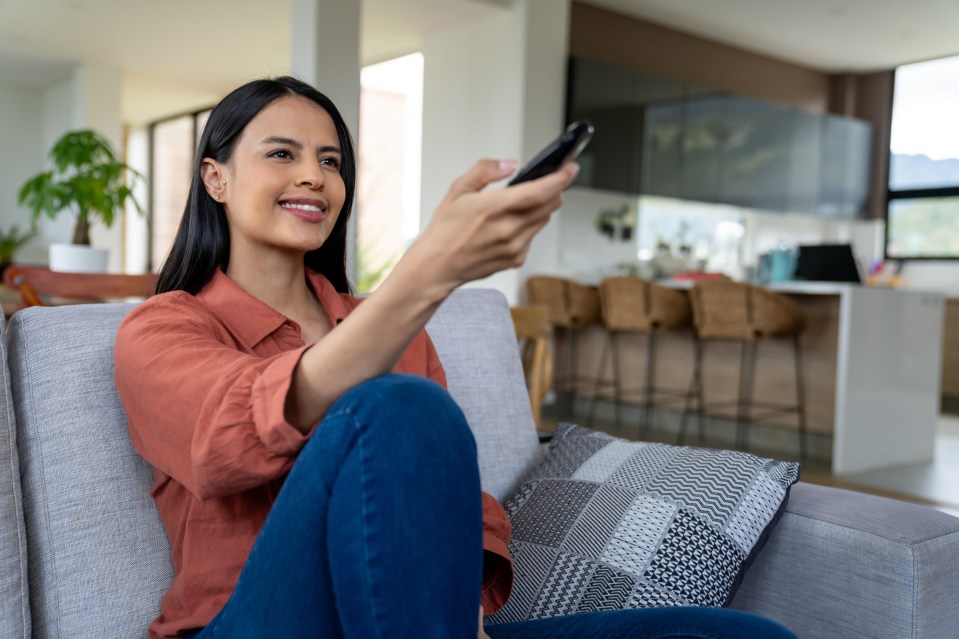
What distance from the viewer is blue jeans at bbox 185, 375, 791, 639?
757mm

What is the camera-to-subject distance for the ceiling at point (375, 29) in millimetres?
6352

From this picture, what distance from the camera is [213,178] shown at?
1.19 meters

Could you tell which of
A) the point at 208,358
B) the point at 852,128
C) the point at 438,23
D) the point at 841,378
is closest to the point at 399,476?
the point at 208,358

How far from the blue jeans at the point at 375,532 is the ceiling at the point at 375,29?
17.3 feet

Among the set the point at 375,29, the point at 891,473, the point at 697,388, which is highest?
the point at 375,29

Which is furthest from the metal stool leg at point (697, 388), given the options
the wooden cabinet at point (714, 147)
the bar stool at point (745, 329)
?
the wooden cabinet at point (714, 147)

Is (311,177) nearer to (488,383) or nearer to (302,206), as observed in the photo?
(302,206)

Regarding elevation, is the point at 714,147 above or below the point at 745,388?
above

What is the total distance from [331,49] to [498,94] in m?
1.34

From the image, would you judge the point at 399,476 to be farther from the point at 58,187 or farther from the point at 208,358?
the point at 58,187

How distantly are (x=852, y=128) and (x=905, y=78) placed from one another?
2.36ft

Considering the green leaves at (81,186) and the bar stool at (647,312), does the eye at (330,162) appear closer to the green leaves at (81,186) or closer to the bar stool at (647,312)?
the green leaves at (81,186)

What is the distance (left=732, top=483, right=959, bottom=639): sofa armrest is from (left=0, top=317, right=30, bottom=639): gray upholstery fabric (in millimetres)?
994

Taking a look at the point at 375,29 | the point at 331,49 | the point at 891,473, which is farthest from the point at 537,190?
the point at 375,29
